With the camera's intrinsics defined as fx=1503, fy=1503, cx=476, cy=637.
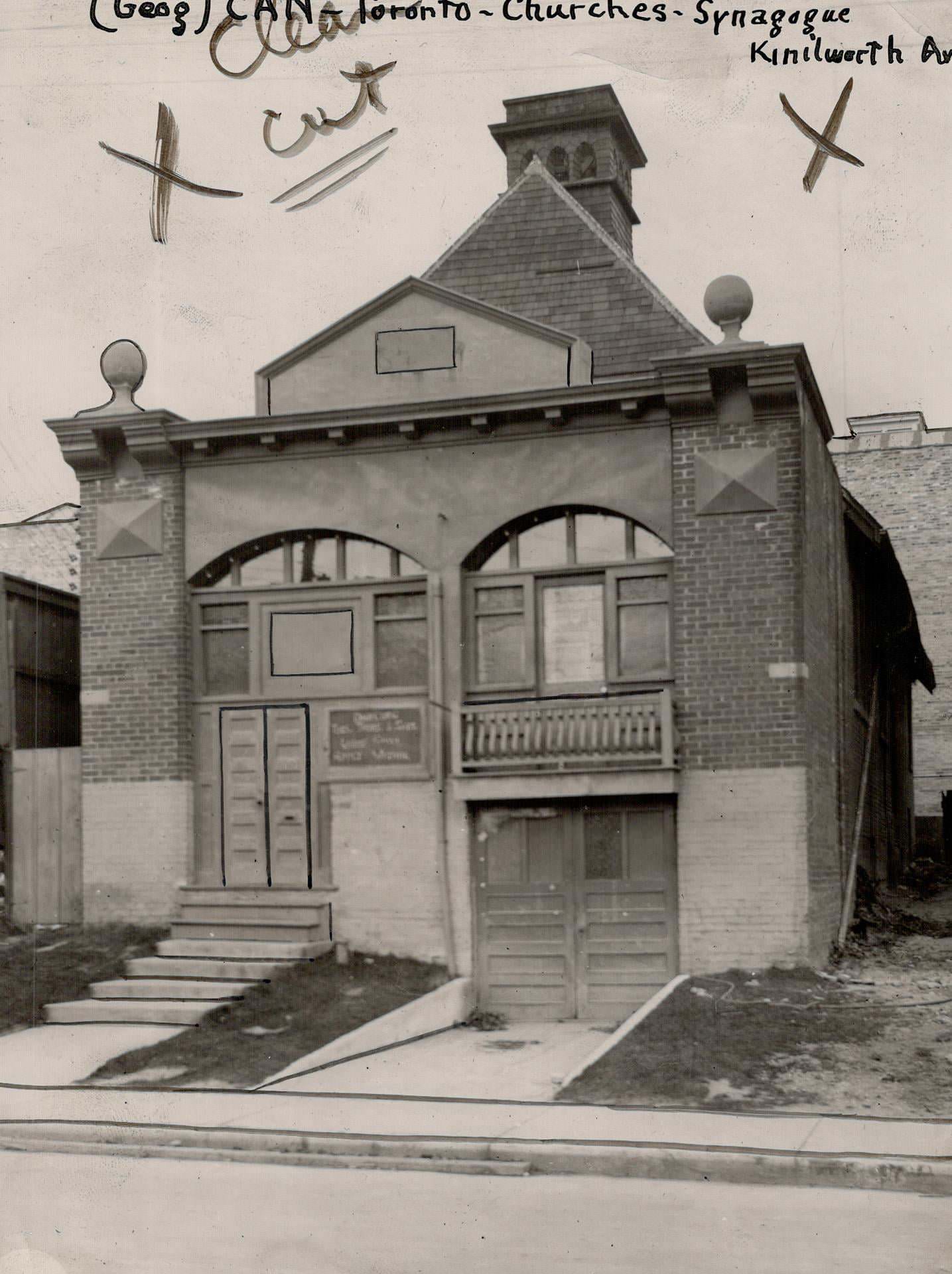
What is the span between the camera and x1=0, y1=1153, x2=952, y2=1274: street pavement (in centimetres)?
764

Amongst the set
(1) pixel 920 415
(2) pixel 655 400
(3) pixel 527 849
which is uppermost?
(1) pixel 920 415

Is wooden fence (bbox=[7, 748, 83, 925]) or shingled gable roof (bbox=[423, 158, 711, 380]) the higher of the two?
shingled gable roof (bbox=[423, 158, 711, 380])

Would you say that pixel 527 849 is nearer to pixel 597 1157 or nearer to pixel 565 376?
pixel 565 376

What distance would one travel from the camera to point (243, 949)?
1650cm

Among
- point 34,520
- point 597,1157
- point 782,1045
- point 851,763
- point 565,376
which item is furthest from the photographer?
point 34,520

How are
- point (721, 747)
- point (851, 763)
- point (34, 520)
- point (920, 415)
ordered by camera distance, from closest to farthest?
1. point (721, 747)
2. point (851, 763)
3. point (34, 520)
4. point (920, 415)

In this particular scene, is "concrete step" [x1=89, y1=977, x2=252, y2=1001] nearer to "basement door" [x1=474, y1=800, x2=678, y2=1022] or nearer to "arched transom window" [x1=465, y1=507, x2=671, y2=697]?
"basement door" [x1=474, y1=800, x2=678, y2=1022]

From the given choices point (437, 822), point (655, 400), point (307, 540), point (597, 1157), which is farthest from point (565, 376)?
point (597, 1157)

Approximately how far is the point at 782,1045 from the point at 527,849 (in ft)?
15.7

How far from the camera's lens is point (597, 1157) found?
9.87 meters

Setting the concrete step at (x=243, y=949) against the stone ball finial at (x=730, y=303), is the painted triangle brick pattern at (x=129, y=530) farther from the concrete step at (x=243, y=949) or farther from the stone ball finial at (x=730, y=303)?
the stone ball finial at (x=730, y=303)

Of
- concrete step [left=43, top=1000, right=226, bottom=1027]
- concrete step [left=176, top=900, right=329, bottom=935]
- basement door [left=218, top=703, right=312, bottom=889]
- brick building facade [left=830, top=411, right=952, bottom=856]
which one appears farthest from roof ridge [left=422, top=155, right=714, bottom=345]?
brick building facade [left=830, top=411, right=952, bottom=856]

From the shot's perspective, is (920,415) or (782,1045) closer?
(782,1045)

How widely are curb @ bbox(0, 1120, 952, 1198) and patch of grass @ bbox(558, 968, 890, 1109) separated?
1.90 metres
